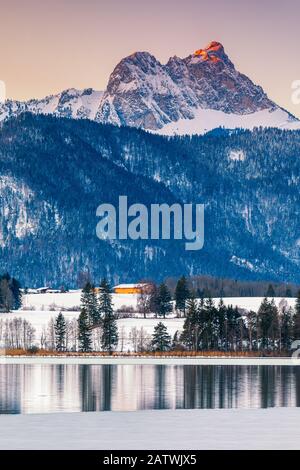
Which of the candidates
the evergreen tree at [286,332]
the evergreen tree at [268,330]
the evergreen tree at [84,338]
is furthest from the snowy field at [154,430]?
the evergreen tree at [84,338]

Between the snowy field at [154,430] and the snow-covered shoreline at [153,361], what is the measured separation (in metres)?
79.2

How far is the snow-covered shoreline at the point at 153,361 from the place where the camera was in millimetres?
137500

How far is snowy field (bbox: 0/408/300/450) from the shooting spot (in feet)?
141

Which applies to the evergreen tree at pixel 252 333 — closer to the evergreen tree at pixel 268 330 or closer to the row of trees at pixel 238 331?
the row of trees at pixel 238 331

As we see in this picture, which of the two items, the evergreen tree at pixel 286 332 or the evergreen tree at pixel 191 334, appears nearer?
the evergreen tree at pixel 286 332

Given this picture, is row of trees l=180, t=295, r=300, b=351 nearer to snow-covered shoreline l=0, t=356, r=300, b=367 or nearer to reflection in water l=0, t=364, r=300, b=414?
snow-covered shoreline l=0, t=356, r=300, b=367

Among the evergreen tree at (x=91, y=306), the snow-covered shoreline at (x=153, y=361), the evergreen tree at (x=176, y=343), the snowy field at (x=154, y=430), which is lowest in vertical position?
the snowy field at (x=154, y=430)

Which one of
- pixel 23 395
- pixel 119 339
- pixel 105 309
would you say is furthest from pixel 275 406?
pixel 105 309

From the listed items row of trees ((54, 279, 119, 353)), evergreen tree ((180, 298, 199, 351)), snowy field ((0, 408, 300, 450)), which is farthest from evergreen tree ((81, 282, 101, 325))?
snowy field ((0, 408, 300, 450))

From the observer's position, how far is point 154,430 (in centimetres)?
4766
